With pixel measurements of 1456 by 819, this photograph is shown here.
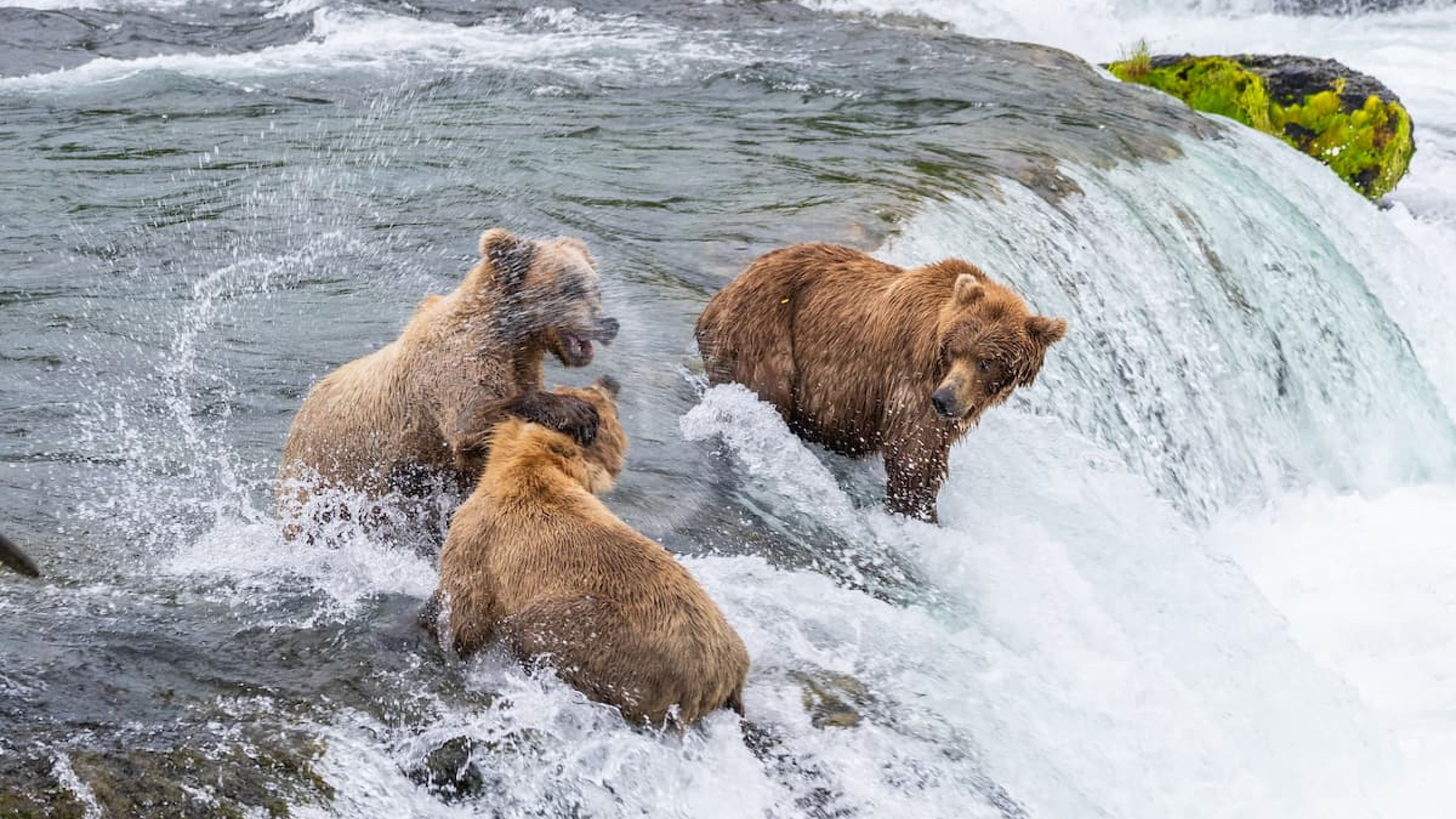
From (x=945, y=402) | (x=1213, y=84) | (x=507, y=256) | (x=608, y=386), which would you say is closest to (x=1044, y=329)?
(x=945, y=402)

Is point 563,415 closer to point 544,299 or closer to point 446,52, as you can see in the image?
point 544,299

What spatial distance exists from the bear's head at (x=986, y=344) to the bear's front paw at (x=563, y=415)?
146 cm

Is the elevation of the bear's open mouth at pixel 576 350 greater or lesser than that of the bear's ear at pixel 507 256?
lesser

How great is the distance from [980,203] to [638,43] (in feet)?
20.6

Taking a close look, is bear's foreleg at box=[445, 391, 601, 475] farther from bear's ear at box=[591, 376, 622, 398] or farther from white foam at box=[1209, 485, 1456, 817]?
white foam at box=[1209, 485, 1456, 817]

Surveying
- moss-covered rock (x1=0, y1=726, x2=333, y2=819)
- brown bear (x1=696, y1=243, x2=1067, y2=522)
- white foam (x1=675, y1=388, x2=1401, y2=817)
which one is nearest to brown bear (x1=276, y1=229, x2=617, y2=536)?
white foam (x1=675, y1=388, x2=1401, y2=817)

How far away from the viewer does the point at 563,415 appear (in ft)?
15.2

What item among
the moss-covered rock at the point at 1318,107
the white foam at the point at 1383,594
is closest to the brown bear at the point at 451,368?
the white foam at the point at 1383,594

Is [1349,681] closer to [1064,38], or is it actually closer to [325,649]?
[325,649]

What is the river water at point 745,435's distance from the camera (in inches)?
167

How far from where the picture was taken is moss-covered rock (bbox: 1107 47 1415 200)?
1417 centimetres

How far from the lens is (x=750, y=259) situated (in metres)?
8.05

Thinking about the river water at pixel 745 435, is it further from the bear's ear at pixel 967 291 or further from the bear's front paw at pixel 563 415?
the bear's ear at pixel 967 291

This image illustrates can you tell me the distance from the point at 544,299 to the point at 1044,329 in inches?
73.0
